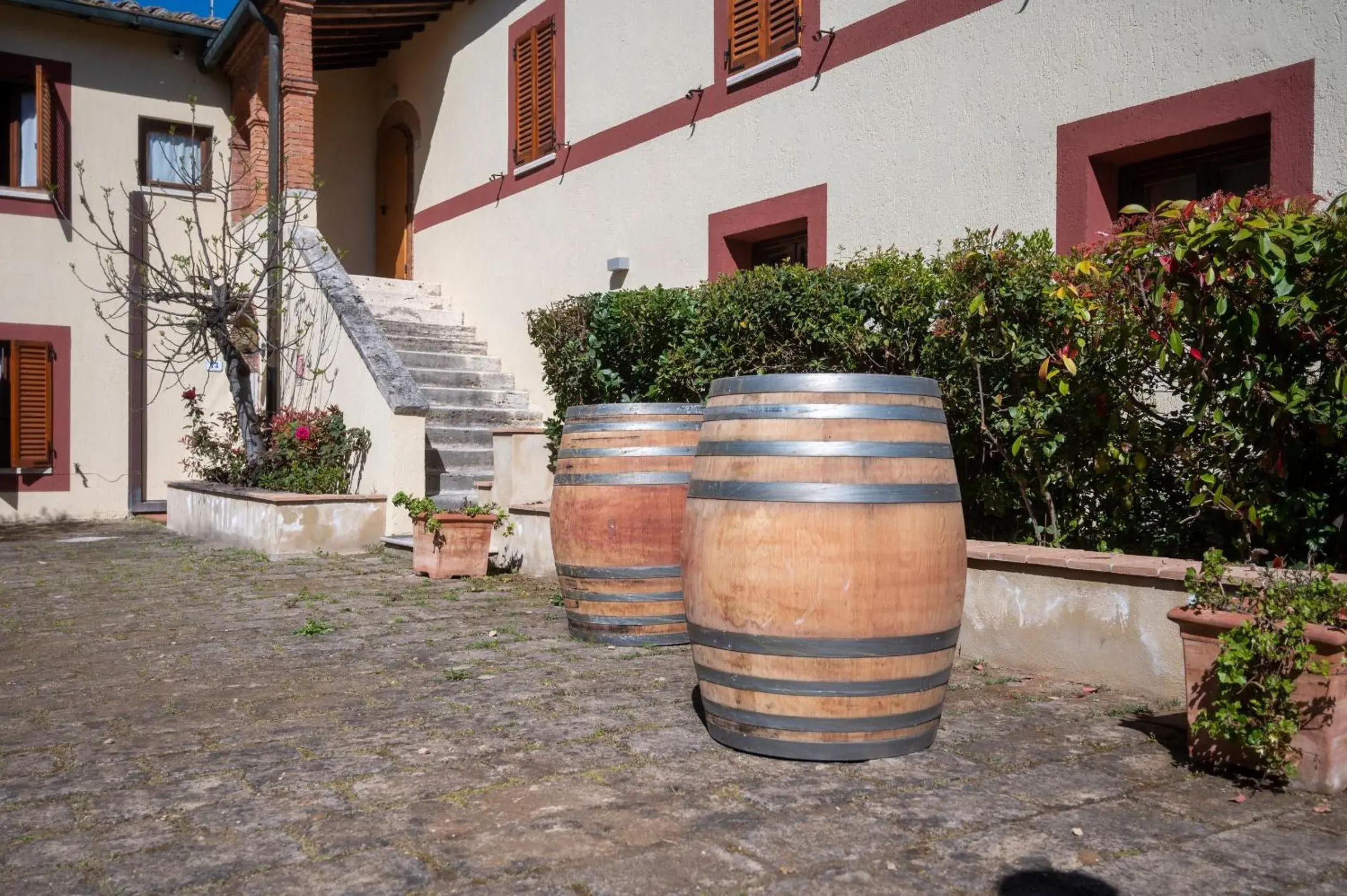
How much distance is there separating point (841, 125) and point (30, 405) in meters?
9.44

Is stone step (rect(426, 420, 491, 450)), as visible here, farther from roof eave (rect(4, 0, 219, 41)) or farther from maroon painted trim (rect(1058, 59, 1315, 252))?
roof eave (rect(4, 0, 219, 41))

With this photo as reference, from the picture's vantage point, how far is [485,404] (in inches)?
432

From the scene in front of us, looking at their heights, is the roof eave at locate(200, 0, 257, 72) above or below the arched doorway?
above

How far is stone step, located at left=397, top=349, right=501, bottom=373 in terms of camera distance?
1123 centimetres

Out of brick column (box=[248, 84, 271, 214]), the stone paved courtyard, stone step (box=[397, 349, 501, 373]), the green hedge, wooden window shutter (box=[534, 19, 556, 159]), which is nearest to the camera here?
the stone paved courtyard

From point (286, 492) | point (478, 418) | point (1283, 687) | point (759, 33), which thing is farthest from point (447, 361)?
point (1283, 687)

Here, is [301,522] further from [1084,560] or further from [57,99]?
[57,99]

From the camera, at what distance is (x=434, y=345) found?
38.4ft

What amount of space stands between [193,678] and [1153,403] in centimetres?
422

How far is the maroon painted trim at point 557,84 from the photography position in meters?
10.7

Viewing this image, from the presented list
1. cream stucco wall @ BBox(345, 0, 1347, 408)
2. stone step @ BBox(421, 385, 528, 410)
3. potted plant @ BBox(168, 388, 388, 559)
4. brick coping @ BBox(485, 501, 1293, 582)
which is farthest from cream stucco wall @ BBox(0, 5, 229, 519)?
brick coping @ BBox(485, 501, 1293, 582)

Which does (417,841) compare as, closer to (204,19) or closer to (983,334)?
(983,334)

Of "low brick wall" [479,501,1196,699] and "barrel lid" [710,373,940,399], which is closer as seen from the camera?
"barrel lid" [710,373,940,399]

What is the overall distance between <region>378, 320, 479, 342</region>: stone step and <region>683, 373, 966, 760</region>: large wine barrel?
29.0 feet
